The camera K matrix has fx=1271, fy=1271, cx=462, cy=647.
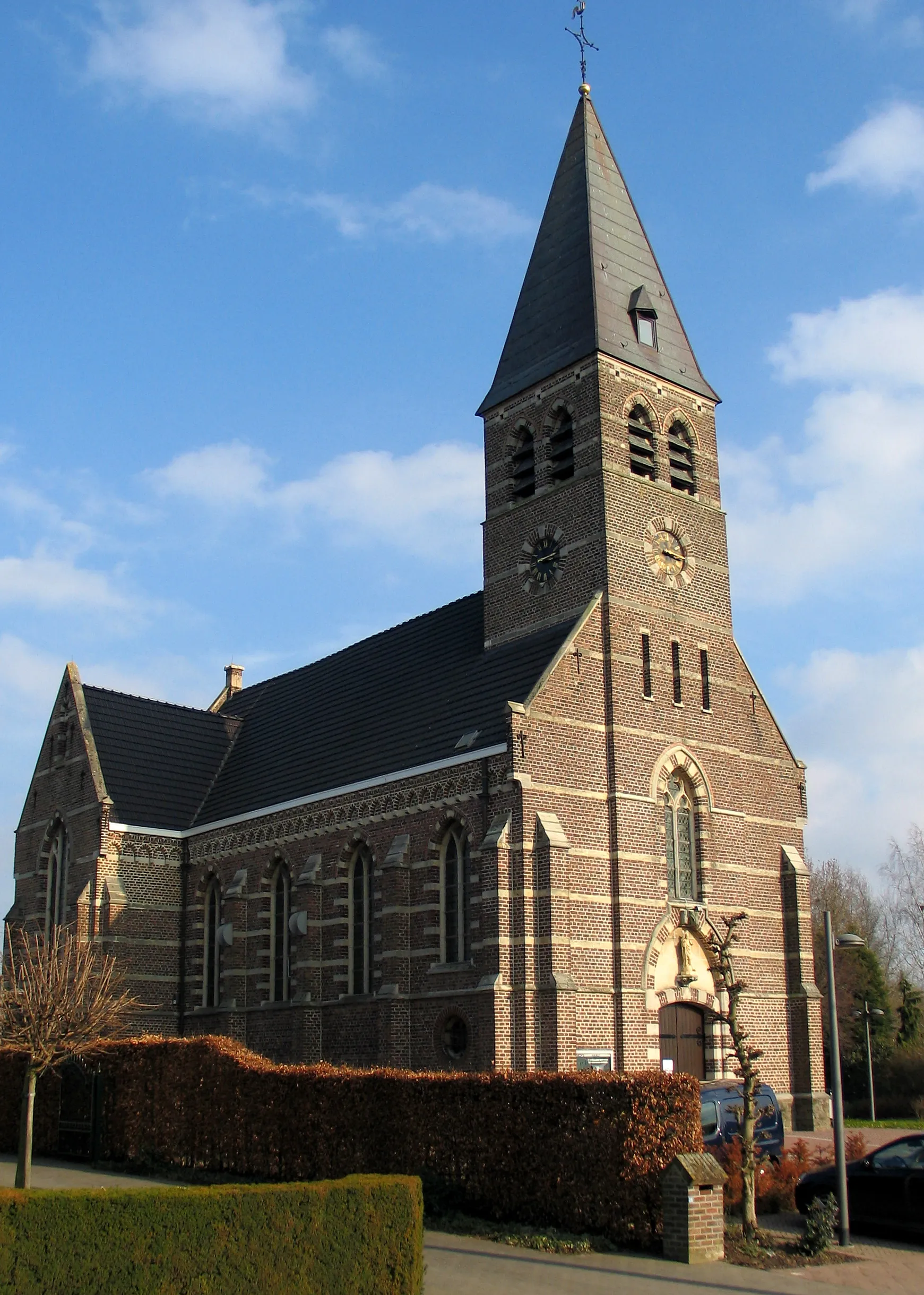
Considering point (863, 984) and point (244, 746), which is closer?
point (244, 746)

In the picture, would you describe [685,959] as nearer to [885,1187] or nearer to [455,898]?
[455,898]

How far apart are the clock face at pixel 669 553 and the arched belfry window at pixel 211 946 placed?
48.6 feet

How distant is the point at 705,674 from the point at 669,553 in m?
2.98

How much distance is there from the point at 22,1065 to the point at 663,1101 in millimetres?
15424

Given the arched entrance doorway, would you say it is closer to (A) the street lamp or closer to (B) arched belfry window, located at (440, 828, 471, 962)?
(B) arched belfry window, located at (440, 828, 471, 962)

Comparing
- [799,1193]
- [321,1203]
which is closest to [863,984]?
[799,1193]

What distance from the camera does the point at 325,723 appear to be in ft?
115

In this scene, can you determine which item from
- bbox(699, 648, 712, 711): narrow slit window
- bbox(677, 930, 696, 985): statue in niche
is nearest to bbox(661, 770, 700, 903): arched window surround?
bbox(677, 930, 696, 985): statue in niche

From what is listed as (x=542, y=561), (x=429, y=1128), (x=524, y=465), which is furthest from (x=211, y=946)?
(x=429, y=1128)

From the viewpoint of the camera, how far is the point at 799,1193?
59.4ft

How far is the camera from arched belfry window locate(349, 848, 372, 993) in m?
29.3

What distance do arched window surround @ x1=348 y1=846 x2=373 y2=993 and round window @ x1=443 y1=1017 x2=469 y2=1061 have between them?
11.0ft

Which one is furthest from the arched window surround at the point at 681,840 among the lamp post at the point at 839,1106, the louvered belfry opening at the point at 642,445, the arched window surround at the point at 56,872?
the arched window surround at the point at 56,872

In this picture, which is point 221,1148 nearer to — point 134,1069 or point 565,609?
point 134,1069
